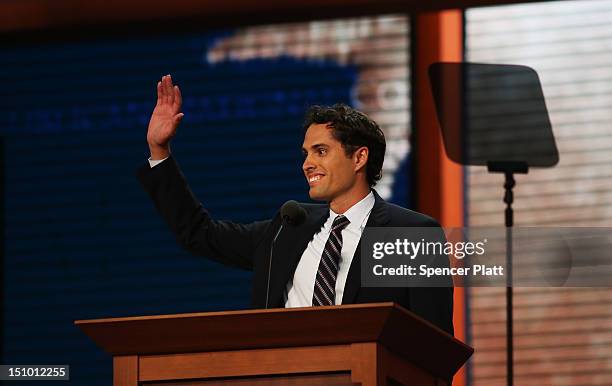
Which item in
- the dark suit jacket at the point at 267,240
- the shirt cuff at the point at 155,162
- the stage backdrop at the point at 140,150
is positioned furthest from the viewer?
the stage backdrop at the point at 140,150

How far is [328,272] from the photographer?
4.05 metres

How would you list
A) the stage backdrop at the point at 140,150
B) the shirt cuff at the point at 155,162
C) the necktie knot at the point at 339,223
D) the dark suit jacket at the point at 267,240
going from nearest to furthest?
the dark suit jacket at the point at 267,240 < the necktie knot at the point at 339,223 < the shirt cuff at the point at 155,162 < the stage backdrop at the point at 140,150

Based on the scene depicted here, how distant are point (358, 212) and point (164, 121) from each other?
654mm

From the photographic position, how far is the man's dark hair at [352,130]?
441 cm

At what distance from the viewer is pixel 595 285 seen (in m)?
6.26

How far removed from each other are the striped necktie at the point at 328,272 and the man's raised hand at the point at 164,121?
22.9 inches

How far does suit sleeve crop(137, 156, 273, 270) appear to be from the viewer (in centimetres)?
436

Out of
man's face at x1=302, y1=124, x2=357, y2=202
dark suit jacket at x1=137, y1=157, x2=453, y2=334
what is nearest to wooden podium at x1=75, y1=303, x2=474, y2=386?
dark suit jacket at x1=137, y1=157, x2=453, y2=334

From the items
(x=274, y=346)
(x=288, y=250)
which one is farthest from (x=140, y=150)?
(x=274, y=346)

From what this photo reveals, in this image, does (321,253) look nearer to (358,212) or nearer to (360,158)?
(358,212)

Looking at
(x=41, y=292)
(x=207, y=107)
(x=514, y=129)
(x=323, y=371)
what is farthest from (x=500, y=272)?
(x=323, y=371)

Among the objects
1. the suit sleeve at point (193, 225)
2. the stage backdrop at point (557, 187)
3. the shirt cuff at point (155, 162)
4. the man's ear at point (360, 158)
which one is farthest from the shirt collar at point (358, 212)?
the stage backdrop at point (557, 187)

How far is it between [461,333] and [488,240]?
534 millimetres

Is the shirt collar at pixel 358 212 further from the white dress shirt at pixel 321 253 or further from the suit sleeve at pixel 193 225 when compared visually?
the suit sleeve at pixel 193 225
